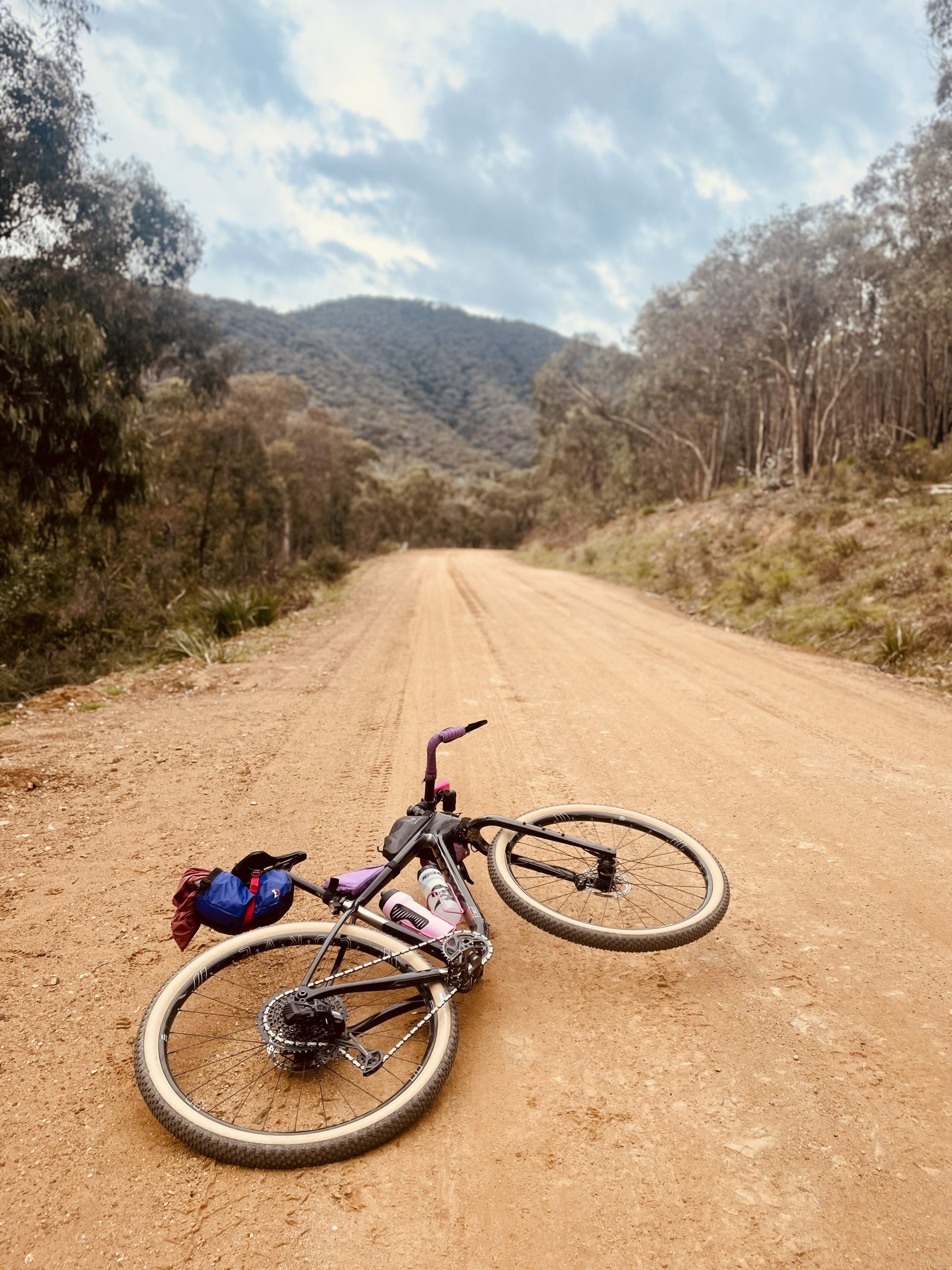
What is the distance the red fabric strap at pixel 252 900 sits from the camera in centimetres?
272

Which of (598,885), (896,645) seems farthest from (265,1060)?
(896,645)

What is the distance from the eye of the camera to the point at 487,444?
3816 inches

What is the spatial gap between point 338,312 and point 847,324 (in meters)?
134

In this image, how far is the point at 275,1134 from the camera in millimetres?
2111

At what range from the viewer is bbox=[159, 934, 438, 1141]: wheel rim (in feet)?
7.42

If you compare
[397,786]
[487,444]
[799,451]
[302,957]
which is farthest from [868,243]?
[487,444]

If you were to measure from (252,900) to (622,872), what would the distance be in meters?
1.79

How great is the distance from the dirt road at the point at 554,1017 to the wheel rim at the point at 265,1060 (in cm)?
15

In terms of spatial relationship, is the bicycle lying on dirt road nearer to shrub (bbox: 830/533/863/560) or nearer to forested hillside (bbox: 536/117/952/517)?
shrub (bbox: 830/533/863/560)

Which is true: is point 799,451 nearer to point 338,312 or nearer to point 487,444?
point 487,444

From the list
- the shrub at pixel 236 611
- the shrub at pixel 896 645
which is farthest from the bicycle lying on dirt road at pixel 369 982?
the shrub at pixel 236 611

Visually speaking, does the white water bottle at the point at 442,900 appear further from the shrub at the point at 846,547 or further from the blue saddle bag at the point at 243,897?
the shrub at the point at 846,547

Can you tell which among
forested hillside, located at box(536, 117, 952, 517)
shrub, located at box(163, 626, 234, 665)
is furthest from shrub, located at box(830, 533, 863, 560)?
shrub, located at box(163, 626, 234, 665)

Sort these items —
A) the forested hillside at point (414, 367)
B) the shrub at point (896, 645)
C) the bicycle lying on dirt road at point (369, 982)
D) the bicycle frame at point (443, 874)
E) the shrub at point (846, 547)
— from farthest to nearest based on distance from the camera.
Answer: the forested hillside at point (414, 367), the shrub at point (846, 547), the shrub at point (896, 645), the bicycle frame at point (443, 874), the bicycle lying on dirt road at point (369, 982)
